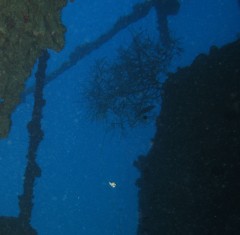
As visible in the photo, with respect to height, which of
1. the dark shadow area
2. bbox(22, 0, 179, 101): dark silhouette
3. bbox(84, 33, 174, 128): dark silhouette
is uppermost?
bbox(22, 0, 179, 101): dark silhouette

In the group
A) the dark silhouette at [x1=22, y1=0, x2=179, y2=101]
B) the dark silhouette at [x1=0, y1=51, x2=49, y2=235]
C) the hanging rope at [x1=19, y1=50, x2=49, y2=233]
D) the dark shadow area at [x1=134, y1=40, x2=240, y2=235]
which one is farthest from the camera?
the dark silhouette at [x1=22, y1=0, x2=179, y2=101]

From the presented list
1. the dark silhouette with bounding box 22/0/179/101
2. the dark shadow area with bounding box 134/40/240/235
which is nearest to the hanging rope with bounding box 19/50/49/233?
the dark shadow area with bounding box 134/40/240/235

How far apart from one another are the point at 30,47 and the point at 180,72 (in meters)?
4.62

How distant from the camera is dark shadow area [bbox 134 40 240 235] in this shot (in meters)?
7.70

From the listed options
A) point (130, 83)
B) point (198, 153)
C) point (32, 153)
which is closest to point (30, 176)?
point (32, 153)

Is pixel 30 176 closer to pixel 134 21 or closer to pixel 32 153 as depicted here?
pixel 32 153

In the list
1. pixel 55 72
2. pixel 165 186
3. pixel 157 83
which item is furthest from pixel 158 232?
pixel 55 72

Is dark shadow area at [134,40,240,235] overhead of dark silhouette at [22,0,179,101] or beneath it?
beneath

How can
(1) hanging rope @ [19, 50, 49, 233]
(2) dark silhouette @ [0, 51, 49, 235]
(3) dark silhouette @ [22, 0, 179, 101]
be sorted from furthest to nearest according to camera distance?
1. (3) dark silhouette @ [22, 0, 179, 101]
2. (1) hanging rope @ [19, 50, 49, 233]
3. (2) dark silhouette @ [0, 51, 49, 235]

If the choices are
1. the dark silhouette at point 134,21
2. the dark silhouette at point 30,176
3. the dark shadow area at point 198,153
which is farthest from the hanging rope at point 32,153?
the dark silhouette at point 134,21

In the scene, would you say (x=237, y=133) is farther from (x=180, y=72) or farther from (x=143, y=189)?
(x=143, y=189)

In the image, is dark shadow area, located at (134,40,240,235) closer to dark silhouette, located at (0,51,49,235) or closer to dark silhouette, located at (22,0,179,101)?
dark silhouette, located at (0,51,49,235)

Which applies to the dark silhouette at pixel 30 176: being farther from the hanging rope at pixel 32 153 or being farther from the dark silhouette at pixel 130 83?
the dark silhouette at pixel 130 83

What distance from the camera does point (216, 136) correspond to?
817cm
